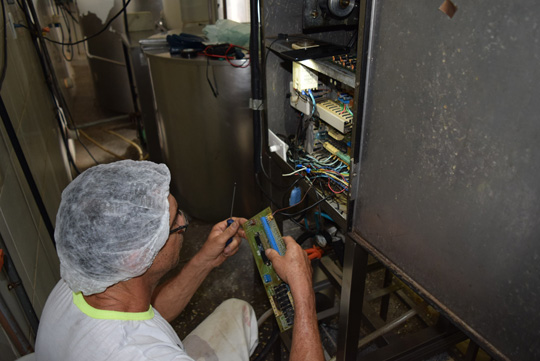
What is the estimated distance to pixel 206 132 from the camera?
2174mm

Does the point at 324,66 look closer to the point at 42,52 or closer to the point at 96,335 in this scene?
the point at 96,335

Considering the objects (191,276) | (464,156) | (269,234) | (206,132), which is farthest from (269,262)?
(206,132)

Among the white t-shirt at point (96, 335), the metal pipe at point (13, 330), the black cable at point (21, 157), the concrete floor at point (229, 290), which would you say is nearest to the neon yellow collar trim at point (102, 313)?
the white t-shirt at point (96, 335)

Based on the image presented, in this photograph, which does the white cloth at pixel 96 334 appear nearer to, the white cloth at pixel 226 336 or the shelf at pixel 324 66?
the white cloth at pixel 226 336

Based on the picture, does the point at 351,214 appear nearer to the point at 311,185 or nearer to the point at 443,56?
the point at 311,185

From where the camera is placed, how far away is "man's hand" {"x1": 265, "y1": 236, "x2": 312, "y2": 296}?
1.00m

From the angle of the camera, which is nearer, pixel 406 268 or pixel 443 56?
pixel 443 56

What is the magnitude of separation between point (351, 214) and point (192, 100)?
1398mm

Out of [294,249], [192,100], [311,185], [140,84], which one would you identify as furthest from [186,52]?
[294,249]

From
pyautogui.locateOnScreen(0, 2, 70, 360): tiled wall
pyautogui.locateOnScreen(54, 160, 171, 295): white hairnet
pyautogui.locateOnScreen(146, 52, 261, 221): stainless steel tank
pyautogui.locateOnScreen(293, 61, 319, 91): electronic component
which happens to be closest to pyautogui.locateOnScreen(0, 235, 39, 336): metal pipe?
pyautogui.locateOnScreen(0, 2, 70, 360): tiled wall

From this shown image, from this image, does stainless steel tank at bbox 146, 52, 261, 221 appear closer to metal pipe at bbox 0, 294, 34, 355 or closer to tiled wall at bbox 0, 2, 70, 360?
tiled wall at bbox 0, 2, 70, 360

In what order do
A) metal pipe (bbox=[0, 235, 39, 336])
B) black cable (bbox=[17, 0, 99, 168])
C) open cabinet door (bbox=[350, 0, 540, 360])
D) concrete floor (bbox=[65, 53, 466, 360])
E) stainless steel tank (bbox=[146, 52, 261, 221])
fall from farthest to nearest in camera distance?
black cable (bbox=[17, 0, 99, 168]), stainless steel tank (bbox=[146, 52, 261, 221]), concrete floor (bbox=[65, 53, 466, 360]), metal pipe (bbox=[0, 235, 39, 336]), open cabinet door (bbox=[350, 0, 540, 360])

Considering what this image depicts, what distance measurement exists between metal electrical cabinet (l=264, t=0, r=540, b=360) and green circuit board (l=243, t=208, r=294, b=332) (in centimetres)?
30

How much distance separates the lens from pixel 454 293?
0.76 metres
